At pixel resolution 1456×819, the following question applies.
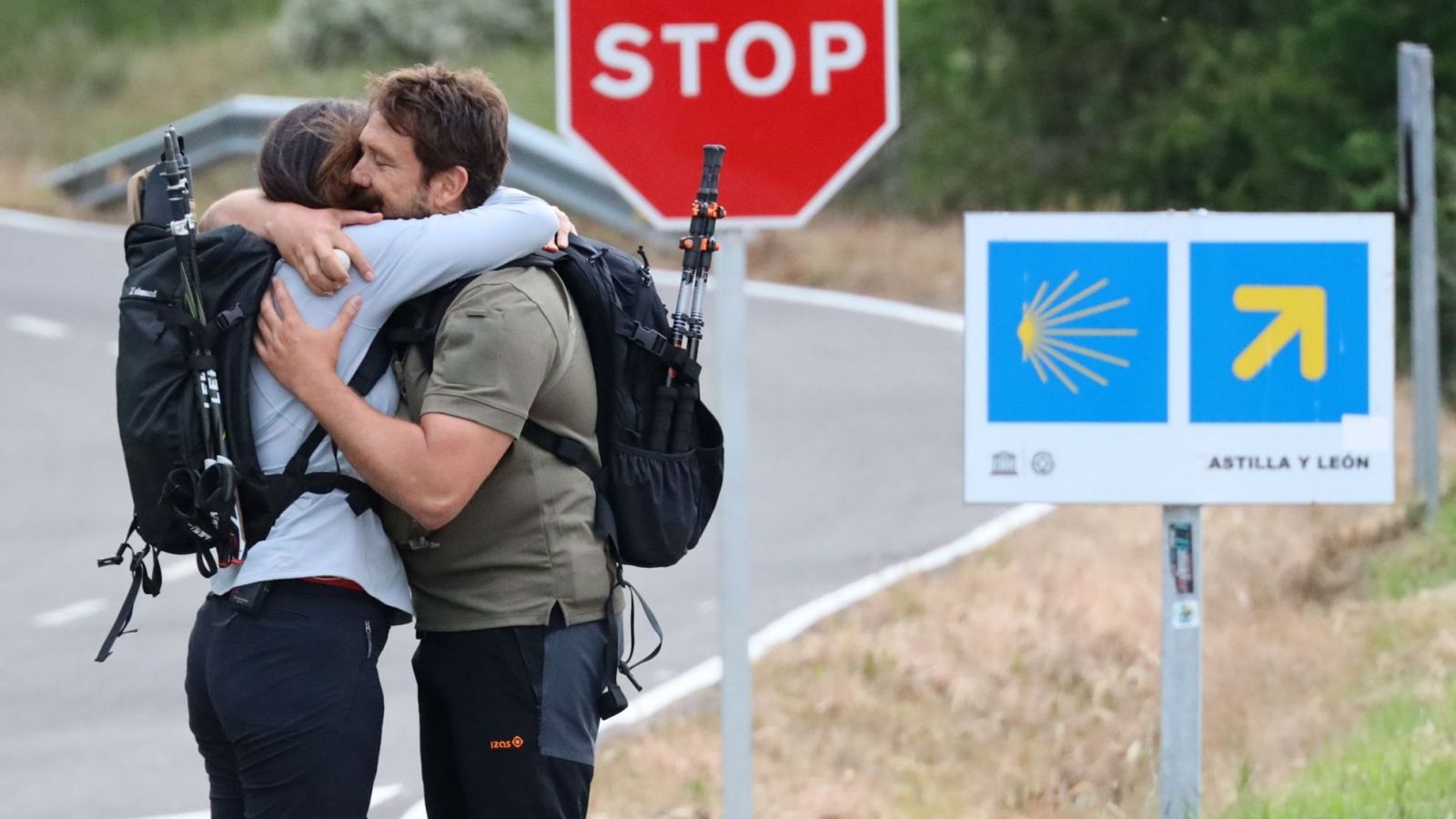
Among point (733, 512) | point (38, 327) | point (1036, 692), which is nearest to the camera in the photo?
point (733, 512)

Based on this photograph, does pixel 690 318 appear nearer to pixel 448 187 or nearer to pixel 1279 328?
pixel 448 187

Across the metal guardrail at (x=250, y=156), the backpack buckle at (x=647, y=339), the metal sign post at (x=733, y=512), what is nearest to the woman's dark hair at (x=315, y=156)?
the backpack buckle at (x=647, y=339)

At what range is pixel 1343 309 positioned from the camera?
479cm

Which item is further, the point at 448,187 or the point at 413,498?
the point at 448,187

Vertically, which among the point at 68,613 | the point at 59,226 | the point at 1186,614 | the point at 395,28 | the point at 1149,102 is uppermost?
the point at 395,28

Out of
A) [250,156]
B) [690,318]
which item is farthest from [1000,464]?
[250,156]

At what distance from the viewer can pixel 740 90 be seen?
4.36 metres

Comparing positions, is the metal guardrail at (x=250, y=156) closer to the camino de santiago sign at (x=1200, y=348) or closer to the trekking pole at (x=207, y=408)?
the camino de santiago sign at (x=1200, y=348)

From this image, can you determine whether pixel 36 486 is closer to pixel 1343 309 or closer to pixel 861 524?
pixel 861 524

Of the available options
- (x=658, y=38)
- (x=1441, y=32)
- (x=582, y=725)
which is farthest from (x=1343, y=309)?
(x=1441, y=32)

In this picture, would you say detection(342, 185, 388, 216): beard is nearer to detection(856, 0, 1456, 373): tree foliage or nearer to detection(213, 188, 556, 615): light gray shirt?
detection(213, 188, 556, 615): light gray shirt

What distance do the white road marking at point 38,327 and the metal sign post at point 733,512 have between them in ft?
36.5

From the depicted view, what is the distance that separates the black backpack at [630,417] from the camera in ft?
11.1

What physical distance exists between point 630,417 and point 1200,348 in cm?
186
